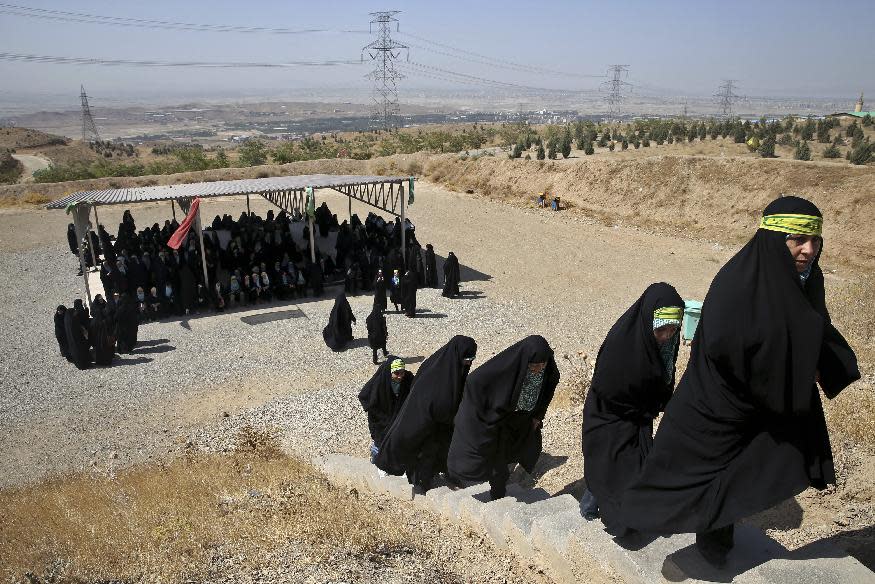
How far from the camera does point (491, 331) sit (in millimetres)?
11445

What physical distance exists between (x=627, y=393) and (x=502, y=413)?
3.57ft

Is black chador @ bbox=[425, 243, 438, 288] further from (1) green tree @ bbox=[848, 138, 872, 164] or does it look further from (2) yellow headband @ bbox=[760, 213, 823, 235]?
(1) green tree @ bbox=[848, 138, 872, 164]

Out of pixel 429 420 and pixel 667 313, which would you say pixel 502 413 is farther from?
pixel 667 313

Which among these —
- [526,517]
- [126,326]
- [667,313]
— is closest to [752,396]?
[667,313]

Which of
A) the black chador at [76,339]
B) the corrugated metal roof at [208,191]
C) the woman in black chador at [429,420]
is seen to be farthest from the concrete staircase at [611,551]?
the corrugated metal roof at [208,191]

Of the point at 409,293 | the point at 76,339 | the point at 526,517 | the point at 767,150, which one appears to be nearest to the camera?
the point at 526,517

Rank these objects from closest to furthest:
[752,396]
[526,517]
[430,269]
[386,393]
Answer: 1. [752,396]
2. [526,517]
3. [386,393]
4. [430,269]

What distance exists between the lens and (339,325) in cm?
1046

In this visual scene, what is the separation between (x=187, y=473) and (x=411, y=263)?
8148 mm

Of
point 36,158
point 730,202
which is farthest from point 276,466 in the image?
point 36,158

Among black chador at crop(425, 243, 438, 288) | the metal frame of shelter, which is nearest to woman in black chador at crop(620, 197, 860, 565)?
the metal frame of shelter

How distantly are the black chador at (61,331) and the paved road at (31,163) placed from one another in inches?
1333

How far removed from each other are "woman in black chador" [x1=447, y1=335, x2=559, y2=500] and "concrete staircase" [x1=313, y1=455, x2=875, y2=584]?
0.24 metres

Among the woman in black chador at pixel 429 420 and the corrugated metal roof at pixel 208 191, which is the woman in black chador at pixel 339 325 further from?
the woman in black chador at pixel 429 420
